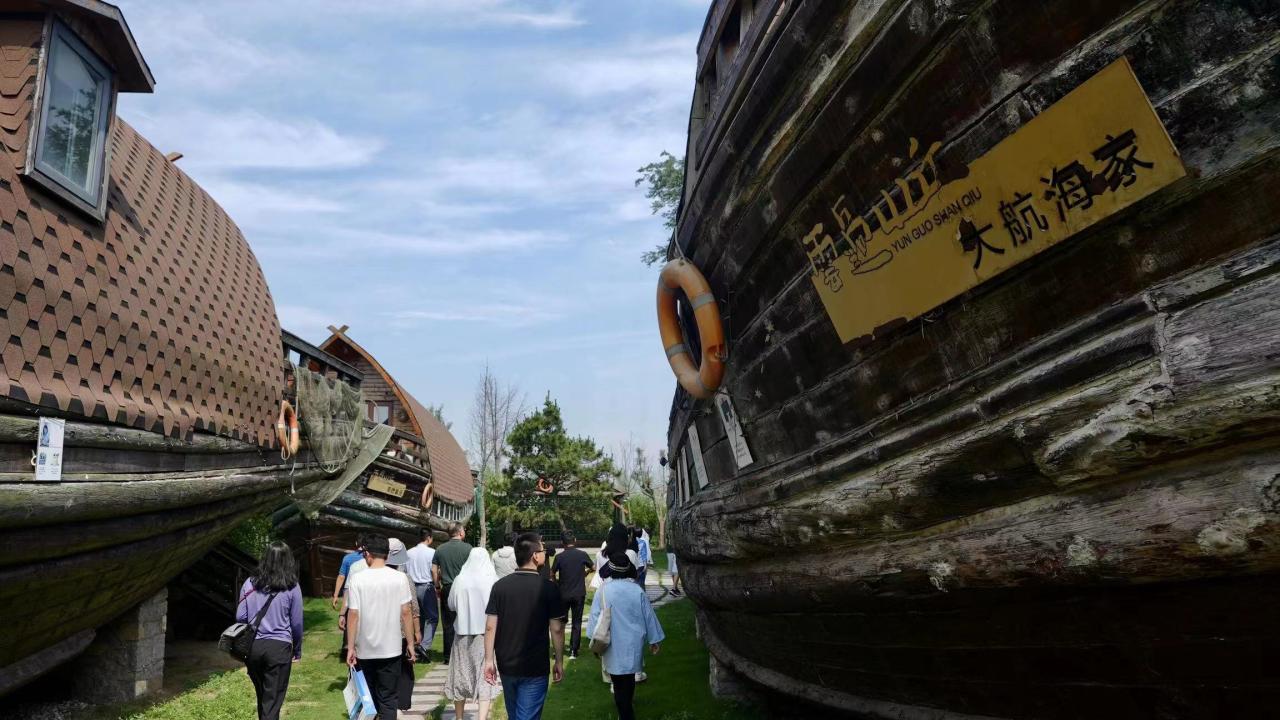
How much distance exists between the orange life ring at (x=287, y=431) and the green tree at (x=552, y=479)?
2232 cm

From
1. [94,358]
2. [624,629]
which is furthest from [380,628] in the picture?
[94,358]

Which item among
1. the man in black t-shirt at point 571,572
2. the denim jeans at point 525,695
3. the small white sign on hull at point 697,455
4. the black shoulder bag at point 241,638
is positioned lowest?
the denim jeans at point 525,695

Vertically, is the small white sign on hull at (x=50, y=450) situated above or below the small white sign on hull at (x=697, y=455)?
above

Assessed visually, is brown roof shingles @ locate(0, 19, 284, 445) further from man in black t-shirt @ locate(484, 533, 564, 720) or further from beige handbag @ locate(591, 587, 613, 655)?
beige handbag @ locate(591, 587, 613, 655)

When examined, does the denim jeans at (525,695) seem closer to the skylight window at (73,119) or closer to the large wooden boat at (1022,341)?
the large wooden boat at (1022,341)

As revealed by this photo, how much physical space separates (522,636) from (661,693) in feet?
10.7

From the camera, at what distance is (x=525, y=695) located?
199 inches

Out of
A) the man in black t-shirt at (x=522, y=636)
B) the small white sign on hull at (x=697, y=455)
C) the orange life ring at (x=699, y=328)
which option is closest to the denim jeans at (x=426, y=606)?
the small white sign on hull at (x=697, y=455)

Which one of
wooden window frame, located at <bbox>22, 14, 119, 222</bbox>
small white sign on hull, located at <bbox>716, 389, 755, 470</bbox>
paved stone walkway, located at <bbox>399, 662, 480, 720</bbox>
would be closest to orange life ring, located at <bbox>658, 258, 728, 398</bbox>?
small white sign on hull, located at <bbox>716, 389, 755, 470</bbox>

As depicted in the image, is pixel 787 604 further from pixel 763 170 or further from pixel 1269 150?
pixel 1269 150

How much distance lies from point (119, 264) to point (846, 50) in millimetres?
5105

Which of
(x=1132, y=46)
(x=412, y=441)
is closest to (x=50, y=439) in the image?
(x=1132, y=46)

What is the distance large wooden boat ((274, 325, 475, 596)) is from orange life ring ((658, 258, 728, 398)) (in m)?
7.82

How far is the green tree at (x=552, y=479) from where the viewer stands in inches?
1252
